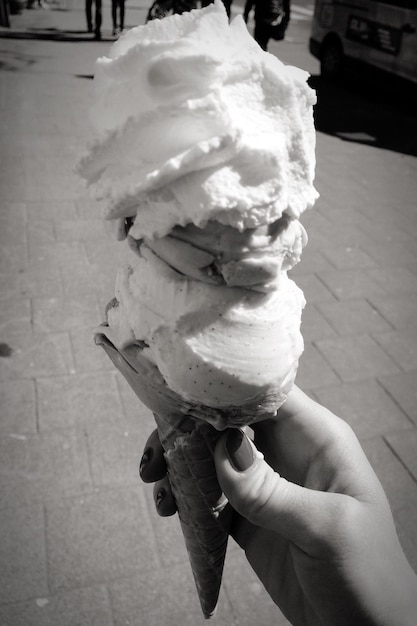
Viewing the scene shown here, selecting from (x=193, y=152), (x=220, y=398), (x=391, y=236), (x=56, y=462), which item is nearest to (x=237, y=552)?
(x=56, y=462)

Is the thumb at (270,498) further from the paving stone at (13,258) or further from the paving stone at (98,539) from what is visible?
the paving stone at (13,258)

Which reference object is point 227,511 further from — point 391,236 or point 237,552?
point 391,236

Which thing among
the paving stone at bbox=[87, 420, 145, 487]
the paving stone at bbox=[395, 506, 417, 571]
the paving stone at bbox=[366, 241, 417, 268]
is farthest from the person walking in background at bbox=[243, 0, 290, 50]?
the paving stone at bbox=[395, 506, 417, 571]

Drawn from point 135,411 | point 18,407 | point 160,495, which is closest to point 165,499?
point 160,495

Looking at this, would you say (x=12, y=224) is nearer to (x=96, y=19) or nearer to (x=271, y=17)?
(x=271, y=17)

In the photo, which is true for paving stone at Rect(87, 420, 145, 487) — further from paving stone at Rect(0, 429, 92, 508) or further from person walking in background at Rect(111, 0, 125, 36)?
person walking in background at Rect(111, 0, 125, 36)
